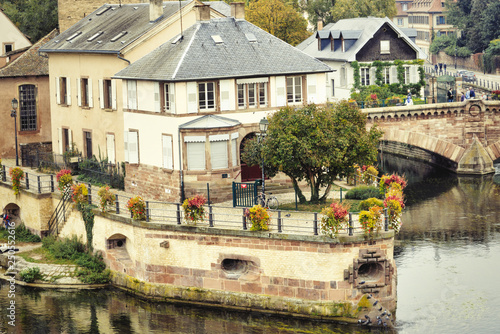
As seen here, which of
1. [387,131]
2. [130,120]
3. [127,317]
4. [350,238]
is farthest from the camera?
[387,131]

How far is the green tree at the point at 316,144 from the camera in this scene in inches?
1838

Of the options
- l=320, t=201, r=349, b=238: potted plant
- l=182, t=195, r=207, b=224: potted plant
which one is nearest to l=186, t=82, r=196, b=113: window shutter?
l=182, t=195, r=207, b=224: potted plant

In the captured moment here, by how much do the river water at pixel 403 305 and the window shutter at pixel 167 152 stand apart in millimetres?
7465

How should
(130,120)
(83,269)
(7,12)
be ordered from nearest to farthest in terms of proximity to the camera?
(83,269) < (130,120) < (7,12)

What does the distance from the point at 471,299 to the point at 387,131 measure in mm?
30104

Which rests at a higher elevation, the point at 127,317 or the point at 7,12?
the point at 7,12

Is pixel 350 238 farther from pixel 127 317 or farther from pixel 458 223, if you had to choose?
pixel 458 223

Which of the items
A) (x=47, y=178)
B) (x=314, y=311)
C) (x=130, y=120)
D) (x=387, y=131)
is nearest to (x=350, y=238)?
(x=314, y=311)

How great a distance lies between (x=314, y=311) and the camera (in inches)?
1646

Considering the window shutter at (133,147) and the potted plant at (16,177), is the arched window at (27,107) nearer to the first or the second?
the potted plant at (16,177)

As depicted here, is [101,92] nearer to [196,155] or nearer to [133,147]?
[133,147]

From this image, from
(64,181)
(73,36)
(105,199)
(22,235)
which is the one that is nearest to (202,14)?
(64,181)

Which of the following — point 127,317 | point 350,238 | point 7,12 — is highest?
point 7,12

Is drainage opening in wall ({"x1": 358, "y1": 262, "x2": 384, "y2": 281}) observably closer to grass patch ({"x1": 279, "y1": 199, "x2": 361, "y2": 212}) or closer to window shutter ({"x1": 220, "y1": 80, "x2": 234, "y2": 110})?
grass patch ({"x1": 279, "y1": 199, "x2": 361, "y2": 212})
